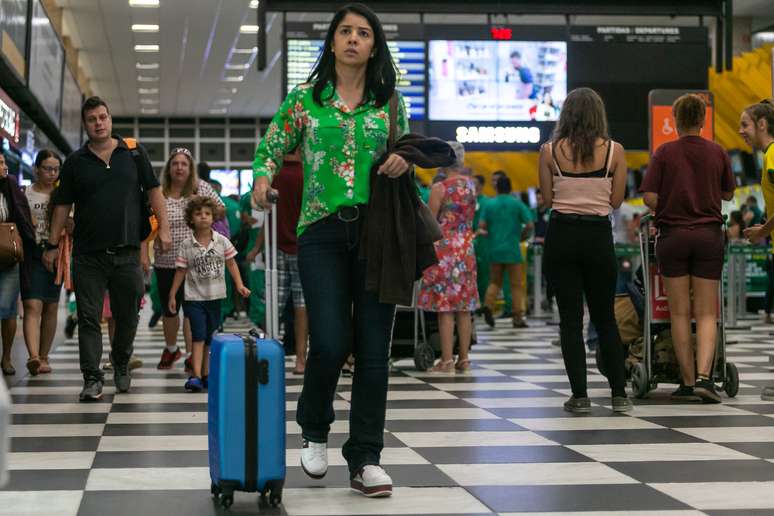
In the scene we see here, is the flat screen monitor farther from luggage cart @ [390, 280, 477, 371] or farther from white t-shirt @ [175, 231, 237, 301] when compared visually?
white t-shirt @ [175, 231, 237, 301]

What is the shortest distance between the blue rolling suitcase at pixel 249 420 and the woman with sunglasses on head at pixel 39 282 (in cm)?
485

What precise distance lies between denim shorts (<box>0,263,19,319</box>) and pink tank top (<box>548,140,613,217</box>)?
3688mm

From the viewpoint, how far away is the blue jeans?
12.2ft

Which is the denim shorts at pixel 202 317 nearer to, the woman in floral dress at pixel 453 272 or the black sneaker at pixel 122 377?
the black sneaker at pixel 122 377

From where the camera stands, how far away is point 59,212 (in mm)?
6711

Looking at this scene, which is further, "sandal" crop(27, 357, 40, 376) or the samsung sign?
the samsung sign

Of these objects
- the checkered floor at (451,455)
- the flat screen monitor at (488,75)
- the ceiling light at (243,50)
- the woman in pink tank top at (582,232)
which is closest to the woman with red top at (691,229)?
the checkered floor at (451,455)

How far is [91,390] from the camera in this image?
21.3 feet

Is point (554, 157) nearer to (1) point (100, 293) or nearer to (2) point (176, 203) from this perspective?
(1) point (100, 293)

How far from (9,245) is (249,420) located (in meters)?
4.12

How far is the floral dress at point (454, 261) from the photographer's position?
841 centimetres

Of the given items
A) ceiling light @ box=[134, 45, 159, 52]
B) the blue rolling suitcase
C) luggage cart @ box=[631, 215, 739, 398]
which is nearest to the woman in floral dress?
luggage cart @ box=[631, 215, 739, 398]

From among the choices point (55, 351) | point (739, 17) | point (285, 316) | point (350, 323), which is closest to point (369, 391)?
point (350, 323)

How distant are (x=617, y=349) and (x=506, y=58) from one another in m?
7.30
